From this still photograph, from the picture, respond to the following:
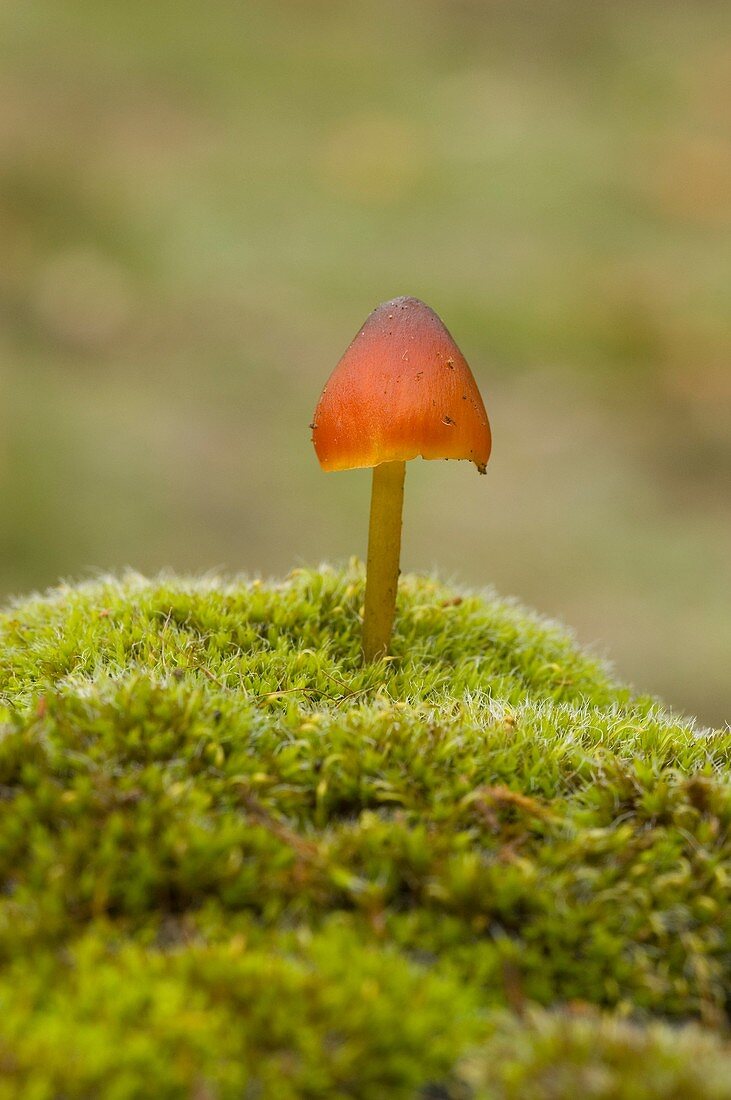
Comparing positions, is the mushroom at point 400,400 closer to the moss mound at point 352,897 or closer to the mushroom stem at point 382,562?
the mushroom stem at point 382,562

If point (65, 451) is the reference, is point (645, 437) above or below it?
above

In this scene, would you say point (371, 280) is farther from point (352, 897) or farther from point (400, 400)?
point (352, 897)

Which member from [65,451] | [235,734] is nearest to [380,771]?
[235,734]

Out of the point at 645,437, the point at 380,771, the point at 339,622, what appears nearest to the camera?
the point at 380,771

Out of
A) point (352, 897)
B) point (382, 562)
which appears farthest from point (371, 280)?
point (352, 897)

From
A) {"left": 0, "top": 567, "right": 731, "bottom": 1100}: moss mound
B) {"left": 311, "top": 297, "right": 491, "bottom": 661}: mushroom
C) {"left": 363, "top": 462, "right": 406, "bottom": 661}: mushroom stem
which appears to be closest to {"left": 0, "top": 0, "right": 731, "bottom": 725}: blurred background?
{"left": 363, "top": 462, "right": 406, "bottom": 661}: mushroom stem

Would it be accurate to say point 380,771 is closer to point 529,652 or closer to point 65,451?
point 529,652

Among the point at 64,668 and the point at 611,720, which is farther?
the point at 64,668
